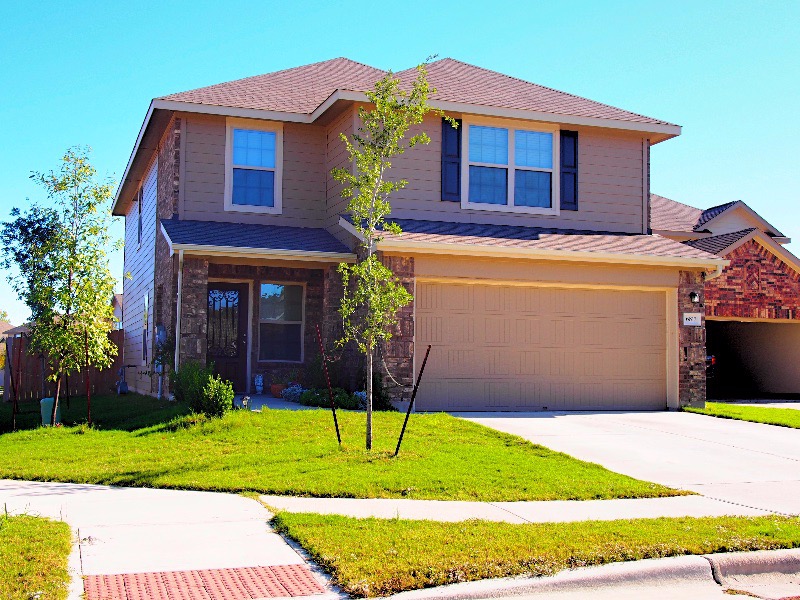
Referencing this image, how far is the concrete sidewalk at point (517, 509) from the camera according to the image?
7.64m

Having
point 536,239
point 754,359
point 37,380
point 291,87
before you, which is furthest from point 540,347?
point 37,380

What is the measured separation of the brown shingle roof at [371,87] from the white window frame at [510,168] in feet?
1.24

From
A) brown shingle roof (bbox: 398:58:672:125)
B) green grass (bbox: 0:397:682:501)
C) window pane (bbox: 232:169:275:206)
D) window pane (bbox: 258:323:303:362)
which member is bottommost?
green grass (bbox: 0:397:682:501)

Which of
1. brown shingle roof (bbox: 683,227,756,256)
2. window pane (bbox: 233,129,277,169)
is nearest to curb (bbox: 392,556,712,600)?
window pane (bbox: 233,129,277,169)

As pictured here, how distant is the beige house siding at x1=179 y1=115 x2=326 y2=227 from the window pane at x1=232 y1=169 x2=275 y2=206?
26cm

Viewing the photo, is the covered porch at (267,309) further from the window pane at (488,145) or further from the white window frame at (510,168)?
the window pane at (488,145)

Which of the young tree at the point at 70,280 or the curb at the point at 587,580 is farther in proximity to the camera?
the young tree at the point at 70,280

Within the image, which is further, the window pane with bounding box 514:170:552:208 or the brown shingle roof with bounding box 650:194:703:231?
the brown shingle roof with bounding box 650:194:703:231

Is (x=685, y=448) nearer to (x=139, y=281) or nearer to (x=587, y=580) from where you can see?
(x=587, y=580)

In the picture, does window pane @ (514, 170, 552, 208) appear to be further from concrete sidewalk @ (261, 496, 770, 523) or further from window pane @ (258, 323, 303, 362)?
concrete sidewalk @ (261, 496, 770, 523)

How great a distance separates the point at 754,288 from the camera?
21.1m

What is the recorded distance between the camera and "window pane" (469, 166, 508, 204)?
1716 centimetres

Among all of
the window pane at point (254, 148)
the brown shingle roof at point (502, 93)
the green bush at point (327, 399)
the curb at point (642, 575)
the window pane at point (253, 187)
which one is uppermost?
the brown shingle roof at point (502, 93)

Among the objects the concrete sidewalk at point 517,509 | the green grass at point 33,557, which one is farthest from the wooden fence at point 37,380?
the green grass at point 33,557
